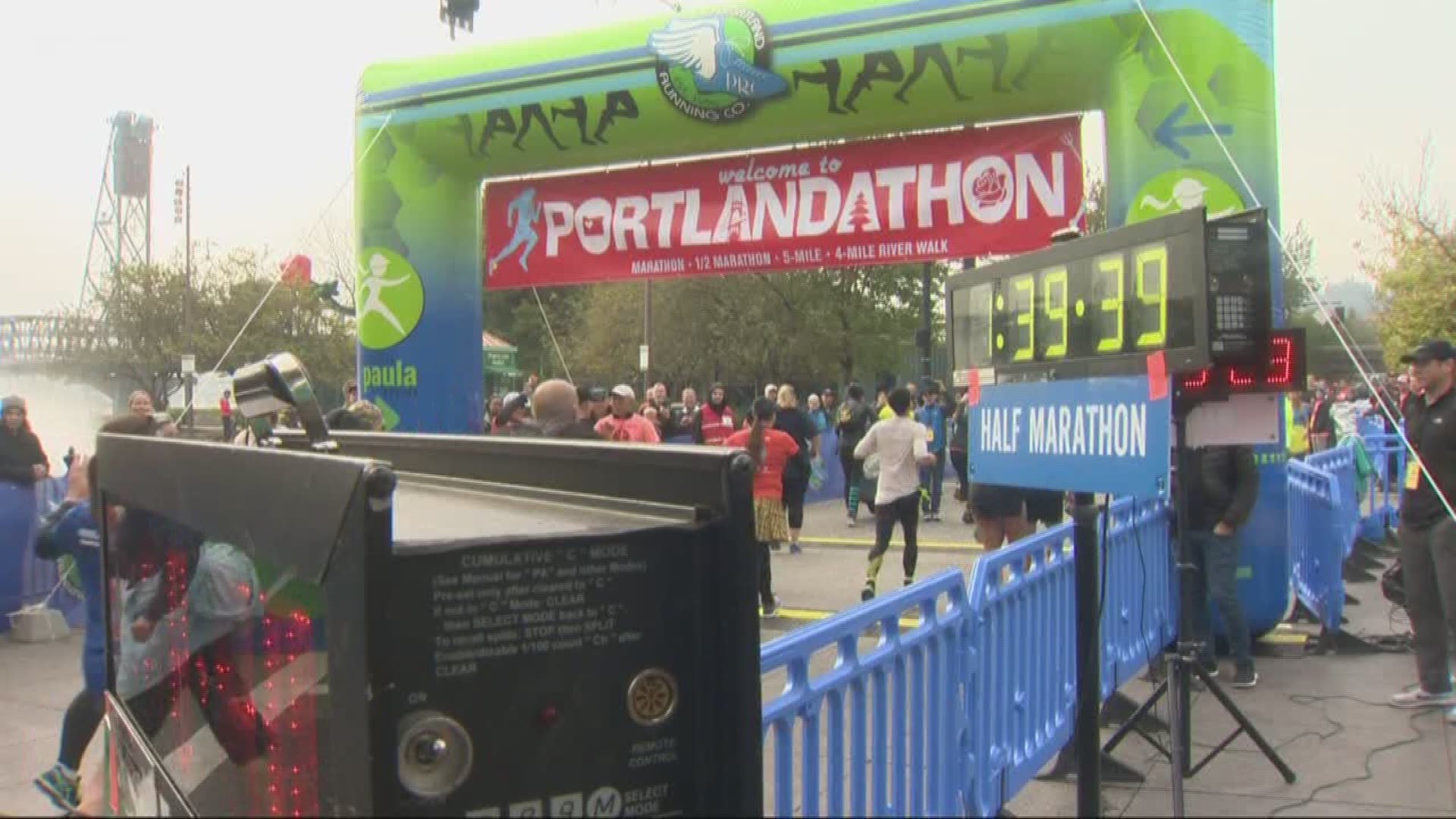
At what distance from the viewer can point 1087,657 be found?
12.0 feet

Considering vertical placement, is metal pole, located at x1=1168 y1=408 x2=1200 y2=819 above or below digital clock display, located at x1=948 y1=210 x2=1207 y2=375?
below

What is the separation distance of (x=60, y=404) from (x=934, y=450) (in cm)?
1094

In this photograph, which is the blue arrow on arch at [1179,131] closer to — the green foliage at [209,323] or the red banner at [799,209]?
the red banner at [799,209]

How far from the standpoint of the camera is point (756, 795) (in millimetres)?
1779

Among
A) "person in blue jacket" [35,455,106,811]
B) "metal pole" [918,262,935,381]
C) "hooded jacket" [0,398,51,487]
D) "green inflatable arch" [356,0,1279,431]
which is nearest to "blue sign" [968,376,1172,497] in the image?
"person in blue jacket" [35,455,106,811]

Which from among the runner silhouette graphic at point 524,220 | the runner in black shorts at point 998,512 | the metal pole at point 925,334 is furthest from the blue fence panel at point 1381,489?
the runner silhouette graphic at point 524,220

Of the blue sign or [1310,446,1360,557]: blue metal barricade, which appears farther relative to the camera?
[1310,446,1360,557]: blue metal barricade

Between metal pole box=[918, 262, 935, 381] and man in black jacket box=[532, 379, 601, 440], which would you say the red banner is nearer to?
man in black jacket box=[532, 379, 601, 440]

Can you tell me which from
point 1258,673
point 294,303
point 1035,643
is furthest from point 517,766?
point 294,303

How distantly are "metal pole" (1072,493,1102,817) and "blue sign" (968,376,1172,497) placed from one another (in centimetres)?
17

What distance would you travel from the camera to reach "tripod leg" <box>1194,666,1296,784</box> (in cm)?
450

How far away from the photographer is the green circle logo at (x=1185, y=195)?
22.0 feet

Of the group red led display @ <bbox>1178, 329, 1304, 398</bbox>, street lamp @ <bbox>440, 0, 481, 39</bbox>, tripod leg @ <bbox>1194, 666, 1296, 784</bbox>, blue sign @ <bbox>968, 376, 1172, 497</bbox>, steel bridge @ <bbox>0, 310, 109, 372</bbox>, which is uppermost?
street lamp @ <bbox>440, 0, 481, 39</bbox>

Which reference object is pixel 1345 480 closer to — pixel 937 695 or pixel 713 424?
pixel 713 424
